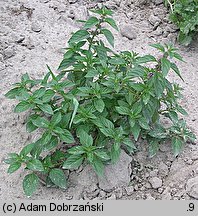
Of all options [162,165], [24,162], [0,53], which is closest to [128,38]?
[0,53]

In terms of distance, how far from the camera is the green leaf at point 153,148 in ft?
10.6

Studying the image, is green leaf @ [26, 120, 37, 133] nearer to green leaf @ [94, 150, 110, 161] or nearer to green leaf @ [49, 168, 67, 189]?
green leaf @ [49, 168, 67, 189]

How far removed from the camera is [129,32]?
4207 mm

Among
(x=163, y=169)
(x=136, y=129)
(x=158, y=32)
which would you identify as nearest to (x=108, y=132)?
(x=136, y=129)

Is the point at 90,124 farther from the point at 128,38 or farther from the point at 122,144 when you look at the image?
the point at 128,38

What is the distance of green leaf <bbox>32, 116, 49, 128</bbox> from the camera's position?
2.97m

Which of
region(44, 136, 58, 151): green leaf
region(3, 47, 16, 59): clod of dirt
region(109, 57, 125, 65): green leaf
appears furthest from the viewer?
region(3, 47, 16, 59): clod of dirt

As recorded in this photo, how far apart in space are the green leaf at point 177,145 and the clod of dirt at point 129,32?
1209mm

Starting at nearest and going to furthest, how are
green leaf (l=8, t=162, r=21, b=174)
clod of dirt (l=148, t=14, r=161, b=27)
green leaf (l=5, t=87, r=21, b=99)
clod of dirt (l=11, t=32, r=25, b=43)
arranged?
green leaf (l=8, t=162, r=21, b=174) → green leaf (l=5, t=87, r=21, b=99) → clod of dirt (l=11, t=32, r=25, b=43) → clod of dirt (l=148, t=14, r=161, b=27)

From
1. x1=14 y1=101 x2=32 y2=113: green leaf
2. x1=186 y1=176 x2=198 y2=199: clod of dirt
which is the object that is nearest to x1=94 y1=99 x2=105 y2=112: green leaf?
x1=14 y1=101 x2=32 y2=113: green leaf

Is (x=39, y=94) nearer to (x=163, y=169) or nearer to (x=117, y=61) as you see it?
(x=117, y=61)

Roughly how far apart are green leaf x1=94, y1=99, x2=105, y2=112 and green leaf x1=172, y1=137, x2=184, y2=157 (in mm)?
531

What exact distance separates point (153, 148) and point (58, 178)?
2.04ft

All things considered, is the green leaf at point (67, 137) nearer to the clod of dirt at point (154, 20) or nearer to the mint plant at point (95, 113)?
the mint plant at point (95, 113)
